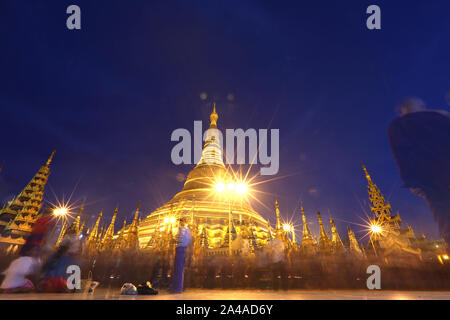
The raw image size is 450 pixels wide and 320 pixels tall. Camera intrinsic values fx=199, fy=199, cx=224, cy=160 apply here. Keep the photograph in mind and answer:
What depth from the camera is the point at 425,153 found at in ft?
194

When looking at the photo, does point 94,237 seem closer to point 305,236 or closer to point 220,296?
point 220,296

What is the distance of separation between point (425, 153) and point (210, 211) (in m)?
69.3

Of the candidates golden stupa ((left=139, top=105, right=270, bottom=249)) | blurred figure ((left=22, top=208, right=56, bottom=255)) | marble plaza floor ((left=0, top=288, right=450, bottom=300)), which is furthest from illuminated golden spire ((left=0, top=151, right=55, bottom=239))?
marble plaza floor ((left=0, top=288, right=450, bottom=300))

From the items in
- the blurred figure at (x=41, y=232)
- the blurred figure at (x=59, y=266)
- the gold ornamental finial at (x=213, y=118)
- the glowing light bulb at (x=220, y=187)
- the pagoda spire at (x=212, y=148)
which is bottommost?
the blurred figure at (x=59, y=266)

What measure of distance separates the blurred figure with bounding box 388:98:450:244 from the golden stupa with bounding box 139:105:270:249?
55886 millimetres

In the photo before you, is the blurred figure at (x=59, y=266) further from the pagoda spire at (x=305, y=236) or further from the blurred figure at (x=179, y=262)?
the pagoda spire at (x=305, y=236)

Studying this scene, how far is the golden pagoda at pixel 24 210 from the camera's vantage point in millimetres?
20672

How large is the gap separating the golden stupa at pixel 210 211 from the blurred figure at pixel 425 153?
55886 mm

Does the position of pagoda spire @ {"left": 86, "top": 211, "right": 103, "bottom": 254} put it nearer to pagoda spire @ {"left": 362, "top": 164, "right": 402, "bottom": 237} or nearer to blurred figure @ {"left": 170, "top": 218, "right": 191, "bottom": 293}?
blurred figure @ {"left": 170, "top": 218, "right": 191, "bottom": 293}

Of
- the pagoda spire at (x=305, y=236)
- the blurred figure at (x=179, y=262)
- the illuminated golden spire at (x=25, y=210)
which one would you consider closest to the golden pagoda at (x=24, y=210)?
the illuminated golden spire at (x=25, y=210)

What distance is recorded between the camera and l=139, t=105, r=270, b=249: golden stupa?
23.3 meters
